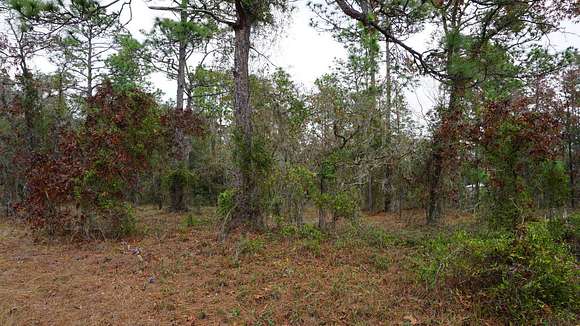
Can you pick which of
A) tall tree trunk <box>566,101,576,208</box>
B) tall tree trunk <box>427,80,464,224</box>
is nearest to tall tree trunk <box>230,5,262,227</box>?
tall tree trunk <box>427,80,464,224</box>

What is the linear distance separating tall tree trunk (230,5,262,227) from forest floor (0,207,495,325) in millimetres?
553

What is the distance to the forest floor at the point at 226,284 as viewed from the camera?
3.19 m

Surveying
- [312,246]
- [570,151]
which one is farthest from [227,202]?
[570,151]

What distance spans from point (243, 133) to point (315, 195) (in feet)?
5.62

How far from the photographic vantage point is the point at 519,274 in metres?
2.96

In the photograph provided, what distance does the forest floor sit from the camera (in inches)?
126

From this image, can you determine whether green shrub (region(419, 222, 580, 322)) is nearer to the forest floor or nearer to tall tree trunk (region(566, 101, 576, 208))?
the forest floor

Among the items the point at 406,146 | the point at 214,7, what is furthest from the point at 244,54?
the point at 406,146

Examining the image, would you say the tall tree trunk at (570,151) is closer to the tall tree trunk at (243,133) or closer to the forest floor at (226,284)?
the forest floor at (226,284)

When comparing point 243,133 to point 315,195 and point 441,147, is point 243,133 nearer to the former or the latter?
point 315,195

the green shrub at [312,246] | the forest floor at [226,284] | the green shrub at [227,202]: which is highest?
the green shrub at [227,202]

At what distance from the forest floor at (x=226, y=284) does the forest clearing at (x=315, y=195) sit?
0.03 metres

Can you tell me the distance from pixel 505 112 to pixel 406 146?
3.17 meters

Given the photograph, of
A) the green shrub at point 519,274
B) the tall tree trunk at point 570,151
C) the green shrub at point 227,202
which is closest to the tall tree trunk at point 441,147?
the green shrub at point 519,274
